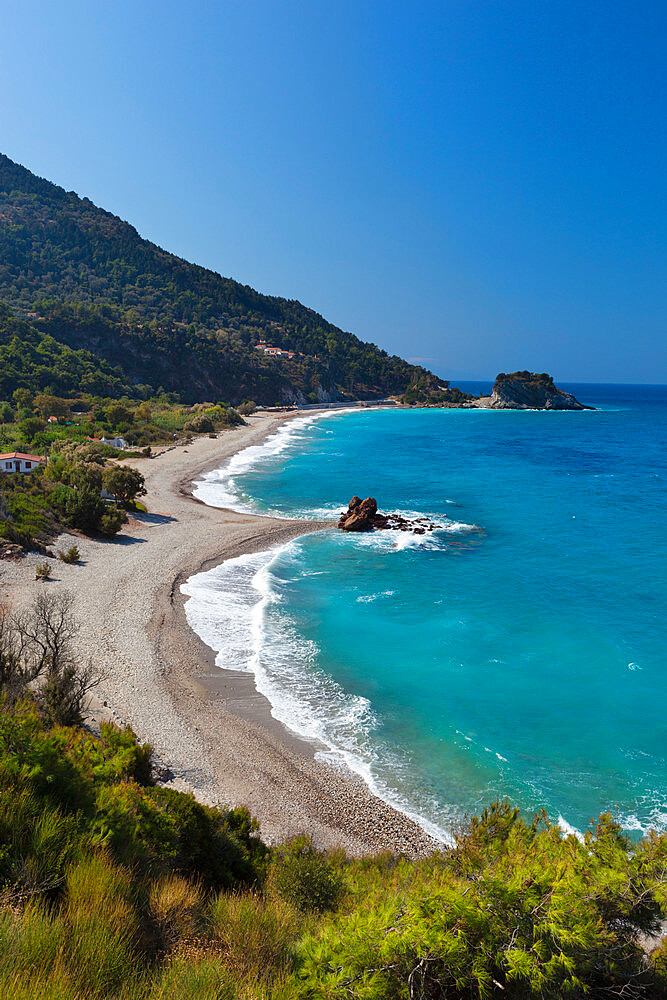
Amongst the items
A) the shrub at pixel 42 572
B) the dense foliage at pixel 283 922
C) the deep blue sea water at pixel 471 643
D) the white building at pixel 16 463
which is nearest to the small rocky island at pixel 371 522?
the deep blue sea water at pixel 471 643

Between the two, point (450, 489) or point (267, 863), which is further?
point (450, 489)

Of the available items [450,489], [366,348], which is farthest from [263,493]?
[366,348]

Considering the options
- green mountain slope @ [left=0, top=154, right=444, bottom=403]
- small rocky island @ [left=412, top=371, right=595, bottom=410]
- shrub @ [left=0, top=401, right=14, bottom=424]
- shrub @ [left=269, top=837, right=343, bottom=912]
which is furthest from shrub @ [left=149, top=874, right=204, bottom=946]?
small rocky island @ [left=412, top=371, right=595, bottom=410]

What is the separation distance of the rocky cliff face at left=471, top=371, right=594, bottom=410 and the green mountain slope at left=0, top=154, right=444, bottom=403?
31.7 m

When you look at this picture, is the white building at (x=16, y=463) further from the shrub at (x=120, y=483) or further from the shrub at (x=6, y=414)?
the shrub at (x=6, y=414)

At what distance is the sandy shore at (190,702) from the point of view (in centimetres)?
988

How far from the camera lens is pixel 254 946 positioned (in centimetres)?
427

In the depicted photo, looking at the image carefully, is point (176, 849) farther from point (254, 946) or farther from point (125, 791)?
point (254, 946)

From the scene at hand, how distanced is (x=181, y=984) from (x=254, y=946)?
104 cm

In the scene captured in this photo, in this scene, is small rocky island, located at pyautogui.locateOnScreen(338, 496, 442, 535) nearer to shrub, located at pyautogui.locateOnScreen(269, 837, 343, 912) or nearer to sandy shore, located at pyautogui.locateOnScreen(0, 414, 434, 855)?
sandy shore, located at pyautogui.locateOnScreen(0, 414, 434, 855)

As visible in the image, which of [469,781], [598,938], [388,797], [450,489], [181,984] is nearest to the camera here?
[181,984]

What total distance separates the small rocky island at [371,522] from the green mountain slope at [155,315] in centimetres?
6557

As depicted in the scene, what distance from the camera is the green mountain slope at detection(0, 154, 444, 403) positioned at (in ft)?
313

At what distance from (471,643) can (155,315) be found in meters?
126
